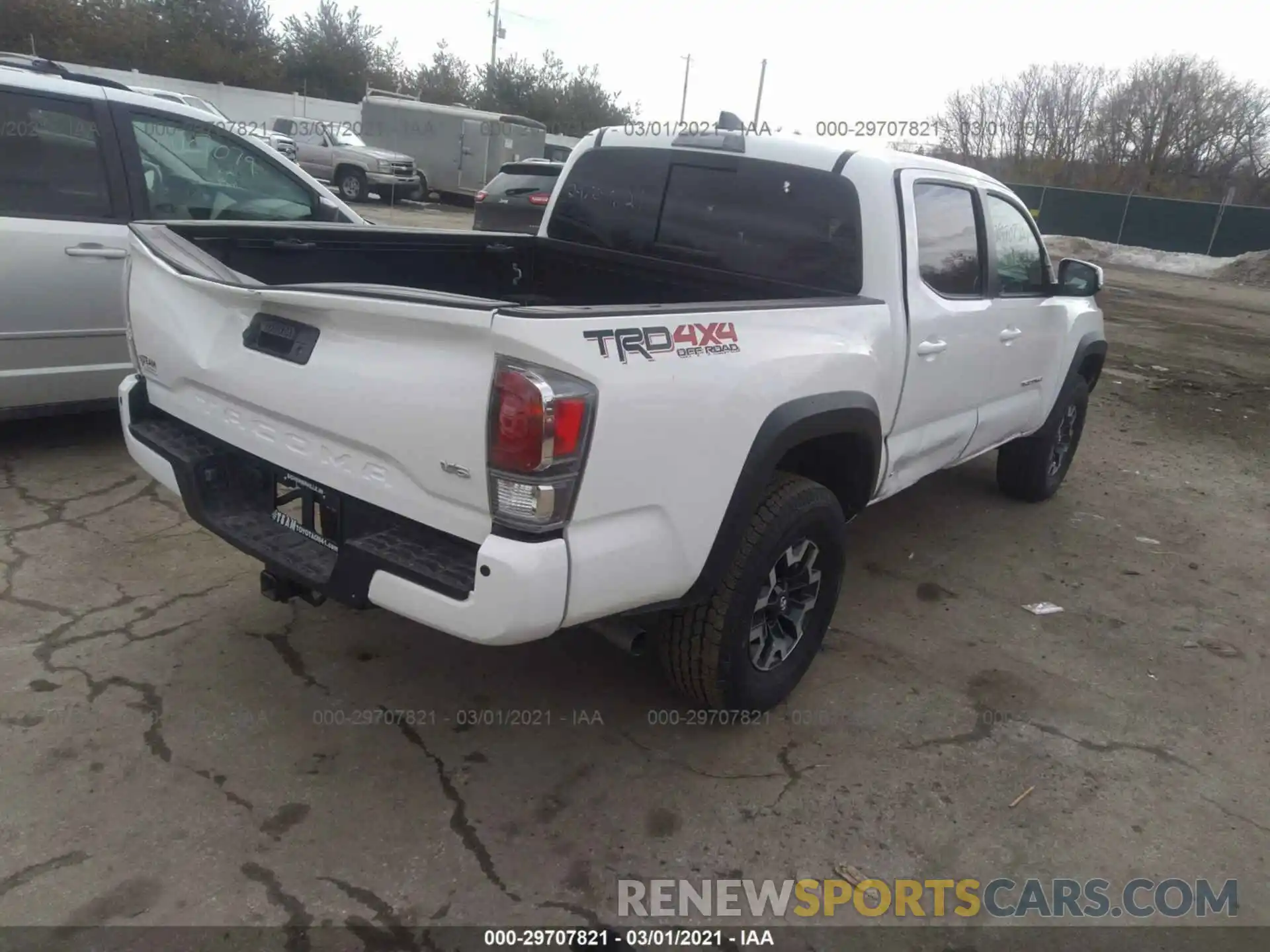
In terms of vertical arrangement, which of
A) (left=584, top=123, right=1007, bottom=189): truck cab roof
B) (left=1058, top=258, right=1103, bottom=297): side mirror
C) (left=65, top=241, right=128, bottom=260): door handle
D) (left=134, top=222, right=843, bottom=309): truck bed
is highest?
(left=584, top=123, right=1007, bottom=189): truck cab roof

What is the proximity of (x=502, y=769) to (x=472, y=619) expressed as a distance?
32.4 inches

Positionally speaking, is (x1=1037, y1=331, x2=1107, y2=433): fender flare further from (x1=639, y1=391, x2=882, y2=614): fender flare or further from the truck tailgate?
the truck tailgate

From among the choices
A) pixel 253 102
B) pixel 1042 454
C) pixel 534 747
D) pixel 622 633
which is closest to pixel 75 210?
pixel 534 747

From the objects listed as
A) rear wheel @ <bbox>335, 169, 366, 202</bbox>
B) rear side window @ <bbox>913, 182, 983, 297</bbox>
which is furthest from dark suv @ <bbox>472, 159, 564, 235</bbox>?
rear side window @ <bbox>913, 182, 983, 297</bbox>

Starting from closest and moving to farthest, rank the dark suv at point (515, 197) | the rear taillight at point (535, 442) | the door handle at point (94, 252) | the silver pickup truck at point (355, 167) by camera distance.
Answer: the rear taillight at point (535, 442) < the door handle at point (94, 252) < the dark suv at point (515, 197) < the silver pickup truck at point (355, 167)

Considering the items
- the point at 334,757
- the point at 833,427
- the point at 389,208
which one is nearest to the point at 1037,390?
the point at 833,427

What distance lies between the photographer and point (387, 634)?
3.50 meters

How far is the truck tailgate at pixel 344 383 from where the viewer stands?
2184 millimetres

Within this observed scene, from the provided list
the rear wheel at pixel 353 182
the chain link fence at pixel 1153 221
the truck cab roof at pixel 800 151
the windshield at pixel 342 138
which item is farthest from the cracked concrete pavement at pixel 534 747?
the chain link fence at pixel 1153 221

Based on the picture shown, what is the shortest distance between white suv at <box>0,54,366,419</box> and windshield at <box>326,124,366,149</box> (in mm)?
19579

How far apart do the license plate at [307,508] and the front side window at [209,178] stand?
9.17 feet

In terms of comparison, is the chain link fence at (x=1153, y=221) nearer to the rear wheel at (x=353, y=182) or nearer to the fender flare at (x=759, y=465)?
the rear wheel at (x=353, y=182)

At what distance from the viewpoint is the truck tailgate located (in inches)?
86.0

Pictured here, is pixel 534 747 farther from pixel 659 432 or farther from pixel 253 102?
pixel 253 102
